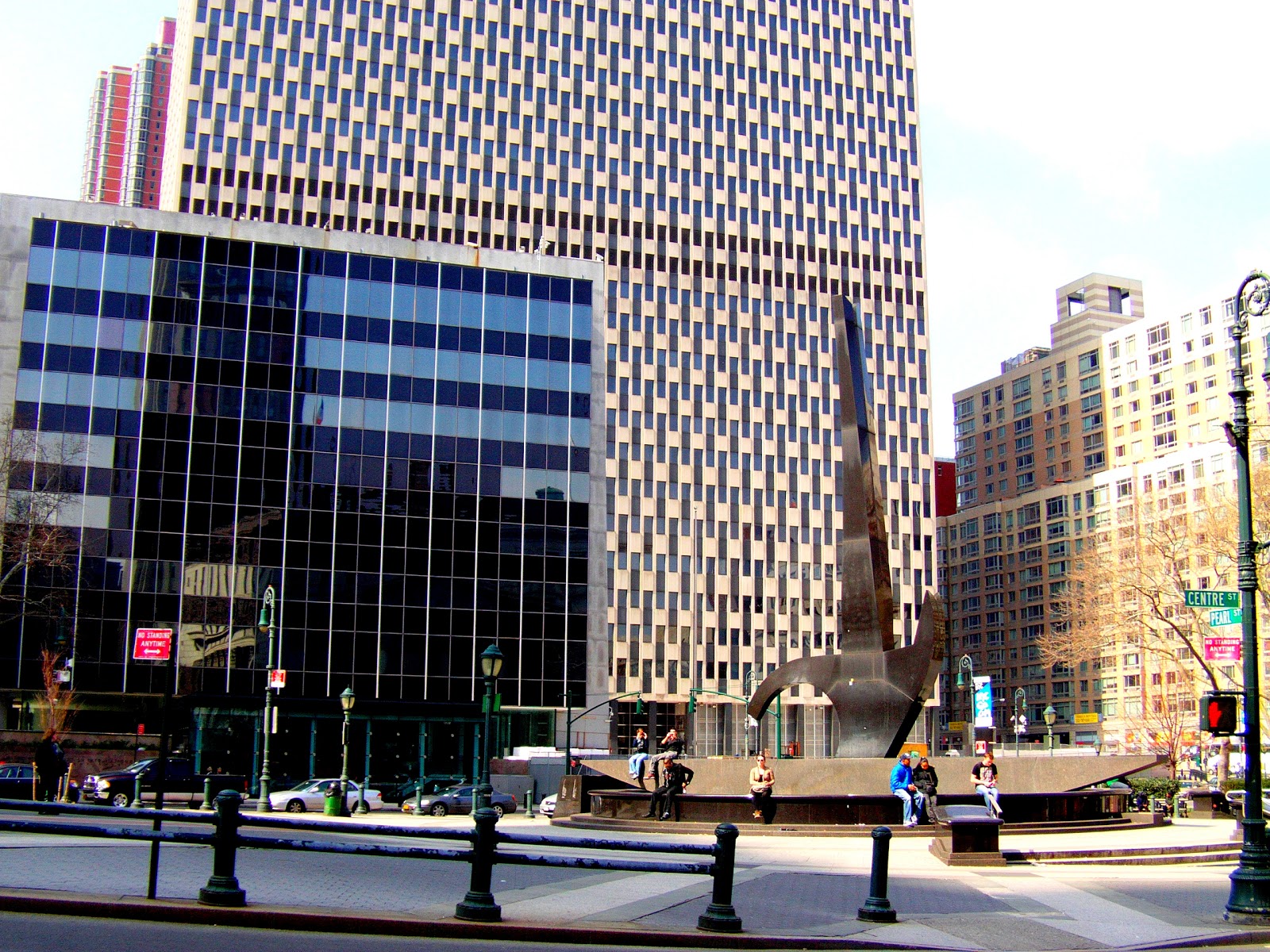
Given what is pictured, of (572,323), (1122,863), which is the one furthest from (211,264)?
(1122,863)

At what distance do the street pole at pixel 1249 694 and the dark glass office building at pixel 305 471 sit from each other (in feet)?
158

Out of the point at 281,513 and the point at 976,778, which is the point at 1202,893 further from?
the point at 281,513

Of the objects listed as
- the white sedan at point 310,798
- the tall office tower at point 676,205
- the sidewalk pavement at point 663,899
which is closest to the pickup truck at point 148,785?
the white sedan at point 310,798

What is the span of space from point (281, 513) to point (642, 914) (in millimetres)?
50662

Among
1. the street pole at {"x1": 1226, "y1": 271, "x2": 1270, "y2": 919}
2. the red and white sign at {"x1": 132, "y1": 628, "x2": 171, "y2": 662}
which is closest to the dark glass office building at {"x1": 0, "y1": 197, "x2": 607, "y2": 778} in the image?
the red and white sign at {"x1": 132, "y1": 628, "x2": 171, "y2": 662}

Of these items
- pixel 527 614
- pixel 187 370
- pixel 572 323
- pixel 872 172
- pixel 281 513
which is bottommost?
pixel 527 614

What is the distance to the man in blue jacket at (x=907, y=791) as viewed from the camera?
84.6ft

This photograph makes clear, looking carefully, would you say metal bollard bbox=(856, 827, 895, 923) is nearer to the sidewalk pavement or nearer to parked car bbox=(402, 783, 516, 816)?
the sidewalk pavement

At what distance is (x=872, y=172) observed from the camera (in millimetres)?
129375

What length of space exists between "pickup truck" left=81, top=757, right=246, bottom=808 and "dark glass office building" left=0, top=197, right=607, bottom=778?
525 inches

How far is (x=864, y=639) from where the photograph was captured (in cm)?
3148

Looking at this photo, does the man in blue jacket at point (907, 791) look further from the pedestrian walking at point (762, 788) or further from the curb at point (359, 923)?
the curb at point (359, 923)

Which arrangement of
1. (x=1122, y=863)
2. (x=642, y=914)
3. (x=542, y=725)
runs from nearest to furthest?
(x=642, y=914)
(x=1122, y=863)
(x=542, y=725)

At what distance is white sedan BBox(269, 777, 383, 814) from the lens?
44.1 m
